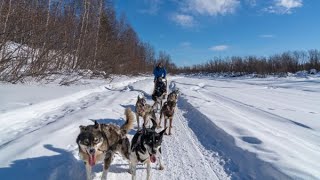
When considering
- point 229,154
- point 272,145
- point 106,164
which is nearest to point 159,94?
point 229,154

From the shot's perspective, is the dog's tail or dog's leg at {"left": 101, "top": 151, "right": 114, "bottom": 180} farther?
the dog's tail

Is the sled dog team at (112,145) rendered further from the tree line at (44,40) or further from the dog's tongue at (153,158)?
the tree line at (44,40)

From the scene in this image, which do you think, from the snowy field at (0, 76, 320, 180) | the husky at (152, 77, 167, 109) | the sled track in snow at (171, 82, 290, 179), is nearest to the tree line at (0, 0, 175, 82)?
the snowy field at (0, 76, 320, 180)

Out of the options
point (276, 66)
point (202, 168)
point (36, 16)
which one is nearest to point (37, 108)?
point (202, 168)

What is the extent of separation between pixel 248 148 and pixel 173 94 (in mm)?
4952

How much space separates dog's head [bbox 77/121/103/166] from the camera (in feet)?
14.2

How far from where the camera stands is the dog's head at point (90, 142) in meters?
4.33

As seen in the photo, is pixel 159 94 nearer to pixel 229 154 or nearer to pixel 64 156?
pixel 229 154

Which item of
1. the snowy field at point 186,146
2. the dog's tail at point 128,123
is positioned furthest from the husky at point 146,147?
the dog's tail at point 128,123

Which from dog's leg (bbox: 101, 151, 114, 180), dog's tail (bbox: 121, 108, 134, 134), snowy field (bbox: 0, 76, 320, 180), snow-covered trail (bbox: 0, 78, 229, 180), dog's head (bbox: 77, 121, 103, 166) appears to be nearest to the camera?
dog's head (bbox: 77, 121, 103, 166)

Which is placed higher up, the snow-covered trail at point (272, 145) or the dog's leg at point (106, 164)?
the dog's leg at point (106, 164)

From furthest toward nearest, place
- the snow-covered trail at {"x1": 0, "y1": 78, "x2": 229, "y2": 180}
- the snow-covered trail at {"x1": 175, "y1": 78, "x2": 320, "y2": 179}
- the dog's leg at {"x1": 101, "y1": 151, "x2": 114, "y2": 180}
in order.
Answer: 1. the snow-covered trail at {"x1": 175, "y1": 78, "x2": 320, "y2": 179}
2. the snow-covered trail at {"x1": 0, "y1": 78, "x2": 229, "y2": 180}
3. the dog's leg at {"x1": 101, "y1": 151, "x2": 114, "y2": 180}

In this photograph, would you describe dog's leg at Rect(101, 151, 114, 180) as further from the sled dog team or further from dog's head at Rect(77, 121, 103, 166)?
dog's head at Rect(77, 121, 103, 166)

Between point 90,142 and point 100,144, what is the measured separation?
279 millimetres
